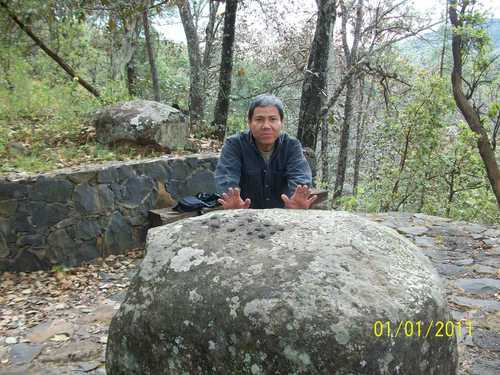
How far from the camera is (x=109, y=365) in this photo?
222 centimetres

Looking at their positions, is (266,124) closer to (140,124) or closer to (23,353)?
(23,353)

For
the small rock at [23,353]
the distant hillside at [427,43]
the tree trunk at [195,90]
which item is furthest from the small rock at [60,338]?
the distant hillside at [427,43]

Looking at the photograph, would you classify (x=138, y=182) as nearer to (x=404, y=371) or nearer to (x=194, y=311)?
(x=194, y=311)

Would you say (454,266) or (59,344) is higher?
(454,266)

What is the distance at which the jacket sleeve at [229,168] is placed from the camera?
10.1ft

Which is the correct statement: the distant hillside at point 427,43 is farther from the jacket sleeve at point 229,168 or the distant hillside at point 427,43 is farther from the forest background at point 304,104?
the jacket sleeve at point 229,168

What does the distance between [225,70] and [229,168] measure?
6.09 metres

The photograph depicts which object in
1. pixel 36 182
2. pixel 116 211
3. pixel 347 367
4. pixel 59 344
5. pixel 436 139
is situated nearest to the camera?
pixel 347 367

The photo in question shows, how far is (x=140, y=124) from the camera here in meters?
6.70

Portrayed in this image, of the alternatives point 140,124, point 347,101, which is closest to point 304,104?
point 140,124

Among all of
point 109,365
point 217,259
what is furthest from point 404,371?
point 109,365

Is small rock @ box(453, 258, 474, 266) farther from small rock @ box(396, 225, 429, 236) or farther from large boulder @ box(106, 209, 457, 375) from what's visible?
large boulder @ box(106, 209, 457, 375)

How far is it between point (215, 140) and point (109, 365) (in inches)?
255
